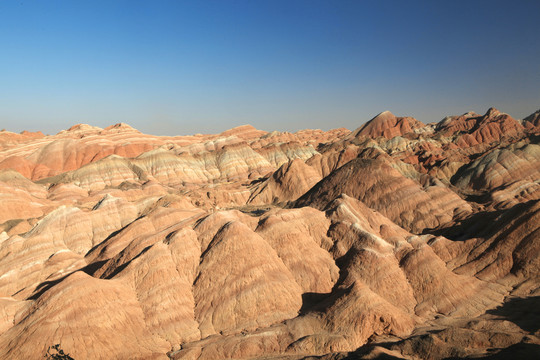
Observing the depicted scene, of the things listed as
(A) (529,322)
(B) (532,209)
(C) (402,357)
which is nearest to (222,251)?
(C) (402,357)

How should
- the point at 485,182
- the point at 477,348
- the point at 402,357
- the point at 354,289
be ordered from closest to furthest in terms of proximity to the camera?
the point at 402,357
the point at 477,348
the point at 354,289
the point at 485,182

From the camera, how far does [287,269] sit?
3634 cm

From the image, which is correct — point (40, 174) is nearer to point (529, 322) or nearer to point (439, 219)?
point (439, 219)

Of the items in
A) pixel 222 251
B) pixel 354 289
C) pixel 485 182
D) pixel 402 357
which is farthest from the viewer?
pixel 485 182

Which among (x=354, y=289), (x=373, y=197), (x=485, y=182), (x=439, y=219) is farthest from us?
(x=485, y=182)

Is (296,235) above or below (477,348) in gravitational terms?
above

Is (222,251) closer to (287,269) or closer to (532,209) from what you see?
(287,269)

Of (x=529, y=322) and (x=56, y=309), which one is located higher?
(x=56, y=309)

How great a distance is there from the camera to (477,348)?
85.4ft

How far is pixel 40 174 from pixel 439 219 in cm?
12006

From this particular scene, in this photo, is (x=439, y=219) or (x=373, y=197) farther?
(x=373, y=197)

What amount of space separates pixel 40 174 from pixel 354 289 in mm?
124117

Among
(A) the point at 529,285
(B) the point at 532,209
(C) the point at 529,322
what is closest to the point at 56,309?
(C) the point at 529,322

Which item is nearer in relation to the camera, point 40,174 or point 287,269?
point 287,269
